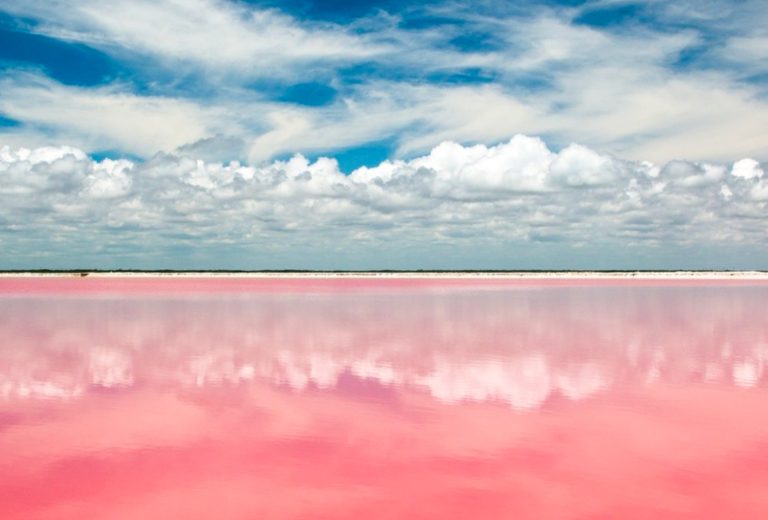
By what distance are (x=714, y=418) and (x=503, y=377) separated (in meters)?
5.32

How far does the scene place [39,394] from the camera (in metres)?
15.3

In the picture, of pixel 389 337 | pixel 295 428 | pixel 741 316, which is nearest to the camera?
pixel 295 428

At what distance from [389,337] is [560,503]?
17405 mm

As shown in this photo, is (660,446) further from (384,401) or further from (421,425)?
(384,401)

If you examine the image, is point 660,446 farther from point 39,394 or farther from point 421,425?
point 39,394

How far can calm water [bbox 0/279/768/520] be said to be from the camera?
8711 millimetres

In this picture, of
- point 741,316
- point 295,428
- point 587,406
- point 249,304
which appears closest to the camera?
point 295,428

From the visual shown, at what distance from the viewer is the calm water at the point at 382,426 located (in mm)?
8711

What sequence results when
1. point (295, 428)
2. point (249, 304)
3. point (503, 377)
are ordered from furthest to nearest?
point (249, 304) → point (503, 377) → point (295, 428)

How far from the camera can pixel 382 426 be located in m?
12.5

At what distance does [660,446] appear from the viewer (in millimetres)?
11188

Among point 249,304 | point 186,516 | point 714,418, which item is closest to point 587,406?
point 714,418

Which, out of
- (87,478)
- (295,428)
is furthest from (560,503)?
(87,478)

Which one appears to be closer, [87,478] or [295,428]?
[87,478]
